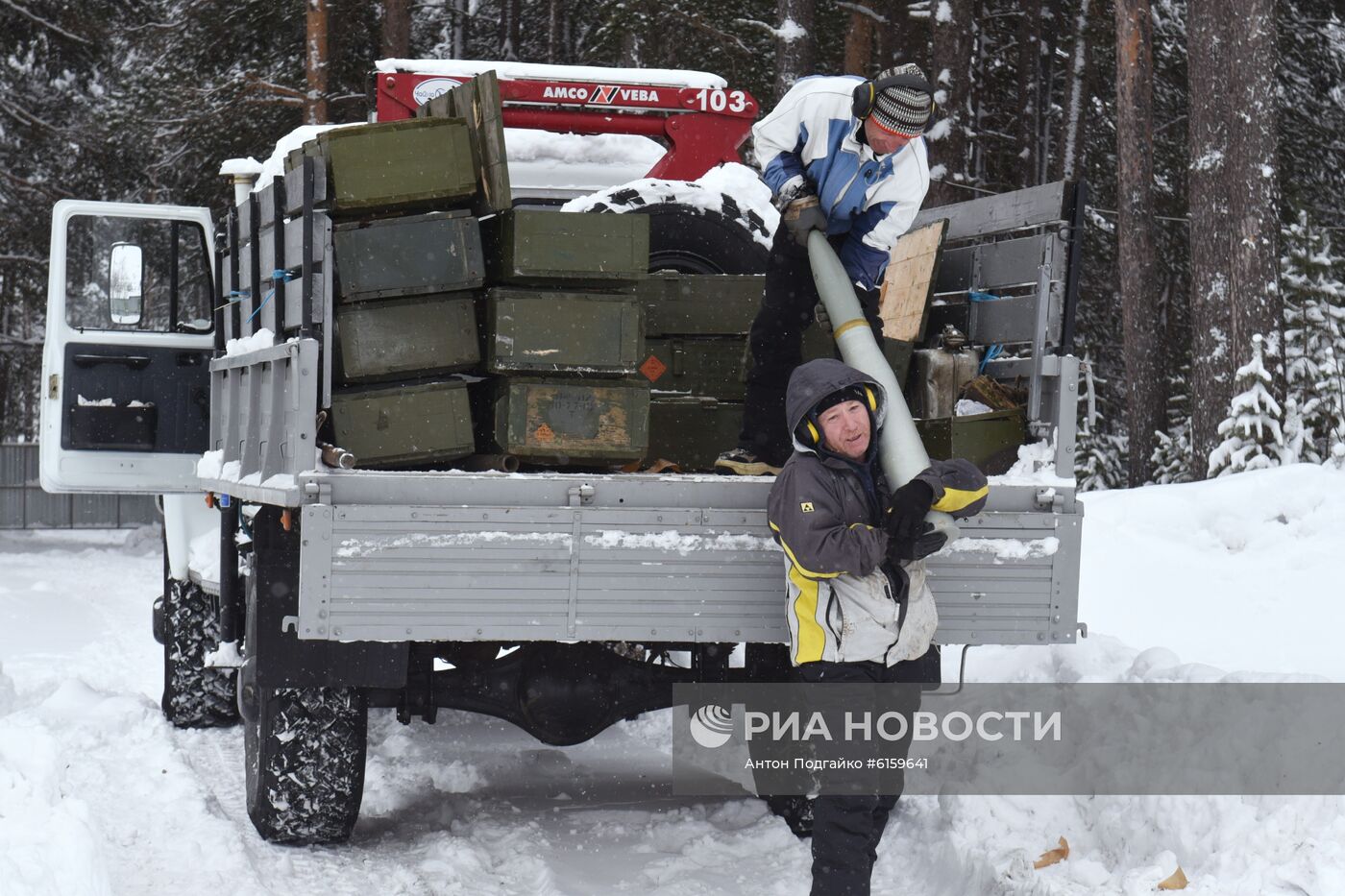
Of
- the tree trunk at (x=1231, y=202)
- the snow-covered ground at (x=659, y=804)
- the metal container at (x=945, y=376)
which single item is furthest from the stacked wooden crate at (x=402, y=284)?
the tree trunk at (x=1231, y=202)

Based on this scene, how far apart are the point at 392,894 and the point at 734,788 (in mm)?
2253

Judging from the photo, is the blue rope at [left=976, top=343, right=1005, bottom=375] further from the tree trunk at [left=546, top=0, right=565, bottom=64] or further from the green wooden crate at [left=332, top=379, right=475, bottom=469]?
the tree trunk at [left=546, top=0, right=565, bottom=64]

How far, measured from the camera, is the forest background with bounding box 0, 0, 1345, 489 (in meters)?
13.1

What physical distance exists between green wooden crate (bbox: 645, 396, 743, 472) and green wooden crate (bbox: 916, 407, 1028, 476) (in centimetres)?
102

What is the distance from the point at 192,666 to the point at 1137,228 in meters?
15.0

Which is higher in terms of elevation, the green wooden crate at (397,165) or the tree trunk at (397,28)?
the tree trunk at (397,28)

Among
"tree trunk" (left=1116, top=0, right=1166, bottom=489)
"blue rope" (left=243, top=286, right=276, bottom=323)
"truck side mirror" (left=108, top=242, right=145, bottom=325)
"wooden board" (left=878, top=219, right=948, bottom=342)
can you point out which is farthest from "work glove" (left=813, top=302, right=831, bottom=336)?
"tree trunk" (left=1116, top=0, right=1166, bottom=489)

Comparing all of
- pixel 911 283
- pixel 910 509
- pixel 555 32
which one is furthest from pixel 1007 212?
pixel 555 32

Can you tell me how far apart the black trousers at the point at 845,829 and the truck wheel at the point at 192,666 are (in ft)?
14.6

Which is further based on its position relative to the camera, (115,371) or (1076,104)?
(1076,104)

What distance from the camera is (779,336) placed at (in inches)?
233

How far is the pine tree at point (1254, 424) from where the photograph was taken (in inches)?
495

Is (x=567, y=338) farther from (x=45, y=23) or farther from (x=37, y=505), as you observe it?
(x=37, y=505)

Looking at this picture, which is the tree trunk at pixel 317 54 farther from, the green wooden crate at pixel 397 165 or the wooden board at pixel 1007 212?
the green wooden crate at pixel 397 165
